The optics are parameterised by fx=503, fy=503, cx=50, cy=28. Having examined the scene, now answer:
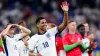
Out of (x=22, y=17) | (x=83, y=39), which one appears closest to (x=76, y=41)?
(x=83, y=39)

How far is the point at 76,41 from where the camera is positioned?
11.1 meters

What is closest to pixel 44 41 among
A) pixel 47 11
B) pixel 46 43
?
pixel 46 43

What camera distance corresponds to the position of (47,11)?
25172 mm

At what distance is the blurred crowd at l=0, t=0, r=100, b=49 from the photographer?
932 inches

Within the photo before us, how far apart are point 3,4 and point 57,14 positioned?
2813mm

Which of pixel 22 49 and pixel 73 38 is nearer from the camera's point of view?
pixel 73 38

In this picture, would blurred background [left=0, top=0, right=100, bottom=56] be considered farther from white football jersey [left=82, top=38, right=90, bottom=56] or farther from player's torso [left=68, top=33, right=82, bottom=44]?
player's torso [left=68, top=33, right=82, bottom=44]

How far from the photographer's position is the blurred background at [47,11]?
2366 cm

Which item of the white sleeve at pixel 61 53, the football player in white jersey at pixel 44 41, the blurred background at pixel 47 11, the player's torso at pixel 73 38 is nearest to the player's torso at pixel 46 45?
the football player in white jersey at pixel 44 41

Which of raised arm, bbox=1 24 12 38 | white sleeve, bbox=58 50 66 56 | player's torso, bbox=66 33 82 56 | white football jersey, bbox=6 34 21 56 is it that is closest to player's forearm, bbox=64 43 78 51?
player's torso, bbox=66 33 82 56

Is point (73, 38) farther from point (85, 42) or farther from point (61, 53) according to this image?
point (61, 53)

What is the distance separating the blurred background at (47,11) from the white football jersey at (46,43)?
41.1ft

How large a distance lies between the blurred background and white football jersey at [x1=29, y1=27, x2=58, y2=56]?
12.5 metres

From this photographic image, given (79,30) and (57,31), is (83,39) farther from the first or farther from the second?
(57,31)
